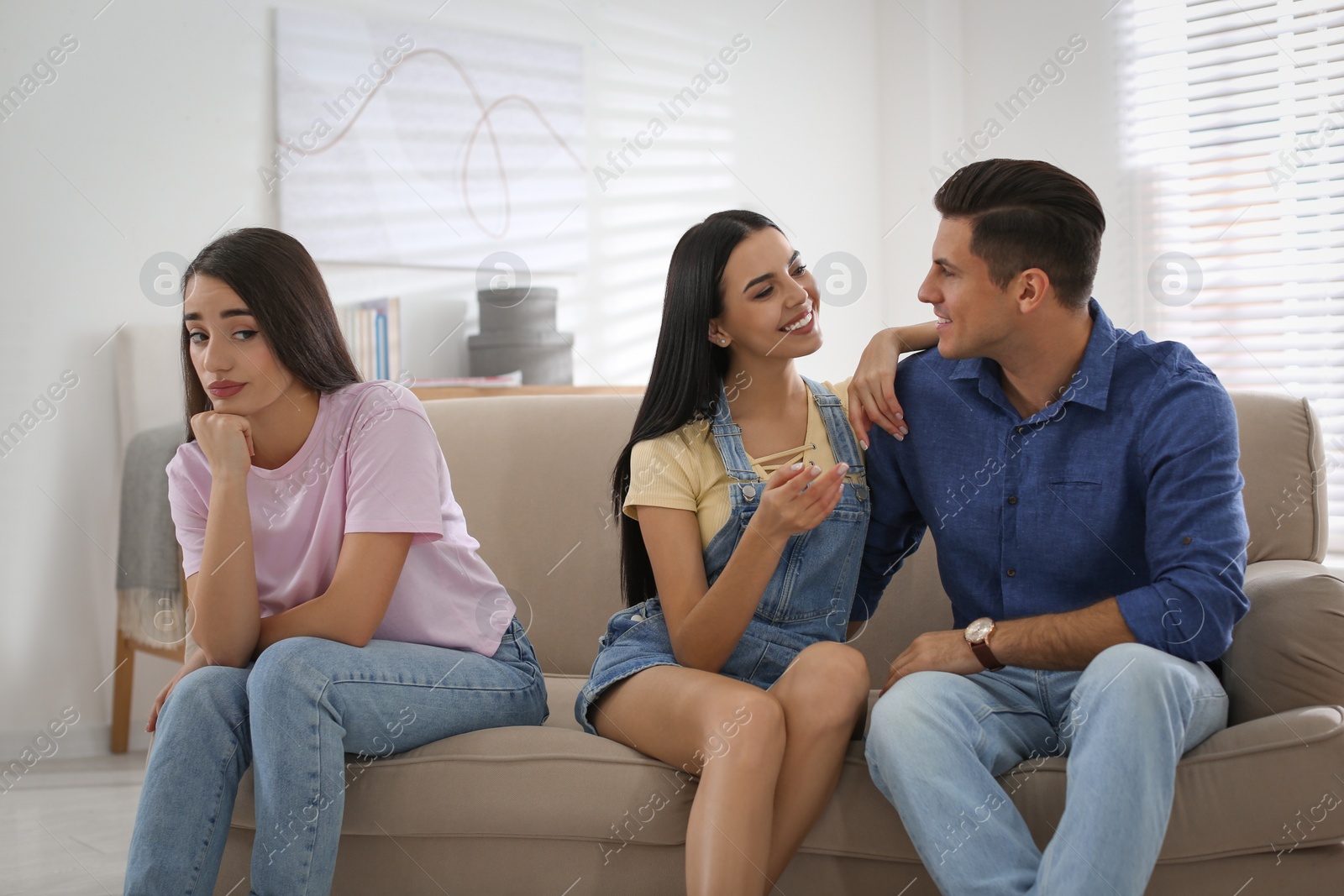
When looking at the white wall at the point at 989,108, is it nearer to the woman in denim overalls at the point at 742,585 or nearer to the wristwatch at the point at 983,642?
the woman in denim overalls at the point at 742,585

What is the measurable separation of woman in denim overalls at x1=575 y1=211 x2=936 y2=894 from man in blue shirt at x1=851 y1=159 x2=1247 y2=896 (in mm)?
86

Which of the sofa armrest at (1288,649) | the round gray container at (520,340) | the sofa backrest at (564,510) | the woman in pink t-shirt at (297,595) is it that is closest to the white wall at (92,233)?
the round gray container at (520,340)

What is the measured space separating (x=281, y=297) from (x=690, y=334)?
1.94 ft

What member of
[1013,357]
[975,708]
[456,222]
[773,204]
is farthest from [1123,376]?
[773,204]

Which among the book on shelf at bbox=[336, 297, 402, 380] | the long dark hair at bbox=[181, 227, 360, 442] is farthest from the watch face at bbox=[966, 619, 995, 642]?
the book on shelf at bbox=[336, 297, 402, 380]

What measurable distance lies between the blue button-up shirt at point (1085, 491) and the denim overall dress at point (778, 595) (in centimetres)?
7

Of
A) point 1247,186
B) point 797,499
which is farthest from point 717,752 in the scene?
point 1247,186

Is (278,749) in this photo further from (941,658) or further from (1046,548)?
(1046,548)

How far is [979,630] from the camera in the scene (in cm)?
139

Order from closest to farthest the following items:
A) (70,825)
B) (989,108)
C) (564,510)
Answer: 1. (564,510)
2. (70,825)
3. (989,108)

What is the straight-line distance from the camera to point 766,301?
1559 millimetres

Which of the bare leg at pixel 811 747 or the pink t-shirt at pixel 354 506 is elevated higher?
the pink t-shirt at pixel 354 506

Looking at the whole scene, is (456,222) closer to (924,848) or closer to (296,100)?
(296,100)

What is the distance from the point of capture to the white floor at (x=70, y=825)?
195 centimetres
